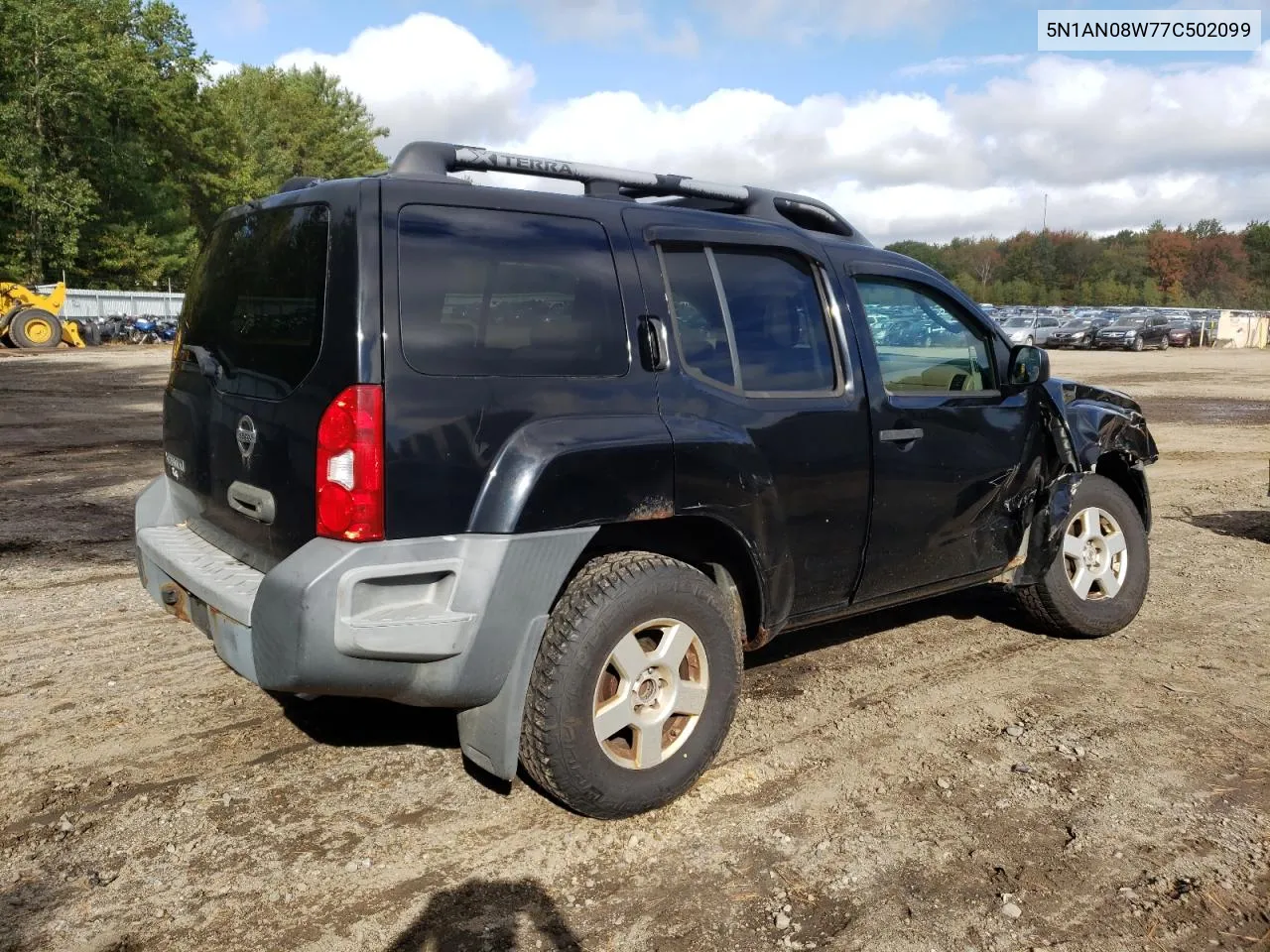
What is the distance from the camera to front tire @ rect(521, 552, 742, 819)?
3.17 m

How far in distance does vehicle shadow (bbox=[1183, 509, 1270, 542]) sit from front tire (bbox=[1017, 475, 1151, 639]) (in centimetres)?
297

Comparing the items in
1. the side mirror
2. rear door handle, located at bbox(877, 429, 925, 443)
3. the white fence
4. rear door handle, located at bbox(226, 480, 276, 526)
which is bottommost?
rear door handle, located at bbox(226, 480, 276, 526)

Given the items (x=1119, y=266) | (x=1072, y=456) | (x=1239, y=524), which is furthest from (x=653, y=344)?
(x=1119, y=266)

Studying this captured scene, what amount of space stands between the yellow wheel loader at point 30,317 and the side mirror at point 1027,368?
30705 millimetres

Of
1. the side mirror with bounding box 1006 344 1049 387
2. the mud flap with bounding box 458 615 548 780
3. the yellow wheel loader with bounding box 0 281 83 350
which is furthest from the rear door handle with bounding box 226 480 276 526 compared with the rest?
the yellow wheel loader with bounding box 0 281 83 350

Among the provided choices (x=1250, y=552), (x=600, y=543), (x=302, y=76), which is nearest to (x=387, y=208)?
(x=600, y=543)

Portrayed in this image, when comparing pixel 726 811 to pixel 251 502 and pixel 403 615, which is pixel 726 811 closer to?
pixel 403 615

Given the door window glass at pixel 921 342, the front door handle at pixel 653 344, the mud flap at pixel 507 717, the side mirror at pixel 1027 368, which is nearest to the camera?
the mud flap at pixel 507 717

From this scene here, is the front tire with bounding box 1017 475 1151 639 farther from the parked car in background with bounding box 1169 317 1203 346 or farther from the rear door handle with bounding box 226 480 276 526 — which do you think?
the parked car in background with bounding box 1169 317 1203 346

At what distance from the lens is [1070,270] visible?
103m

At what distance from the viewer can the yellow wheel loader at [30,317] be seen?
2916 cm

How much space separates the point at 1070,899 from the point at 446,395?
226 cm

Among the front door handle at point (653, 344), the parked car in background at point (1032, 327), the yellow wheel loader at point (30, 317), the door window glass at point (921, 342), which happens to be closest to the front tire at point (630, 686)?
the front door handle at point (653, 344)

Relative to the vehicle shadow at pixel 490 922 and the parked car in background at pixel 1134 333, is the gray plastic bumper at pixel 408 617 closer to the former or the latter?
the vehicle shadow at pixel 490 922
